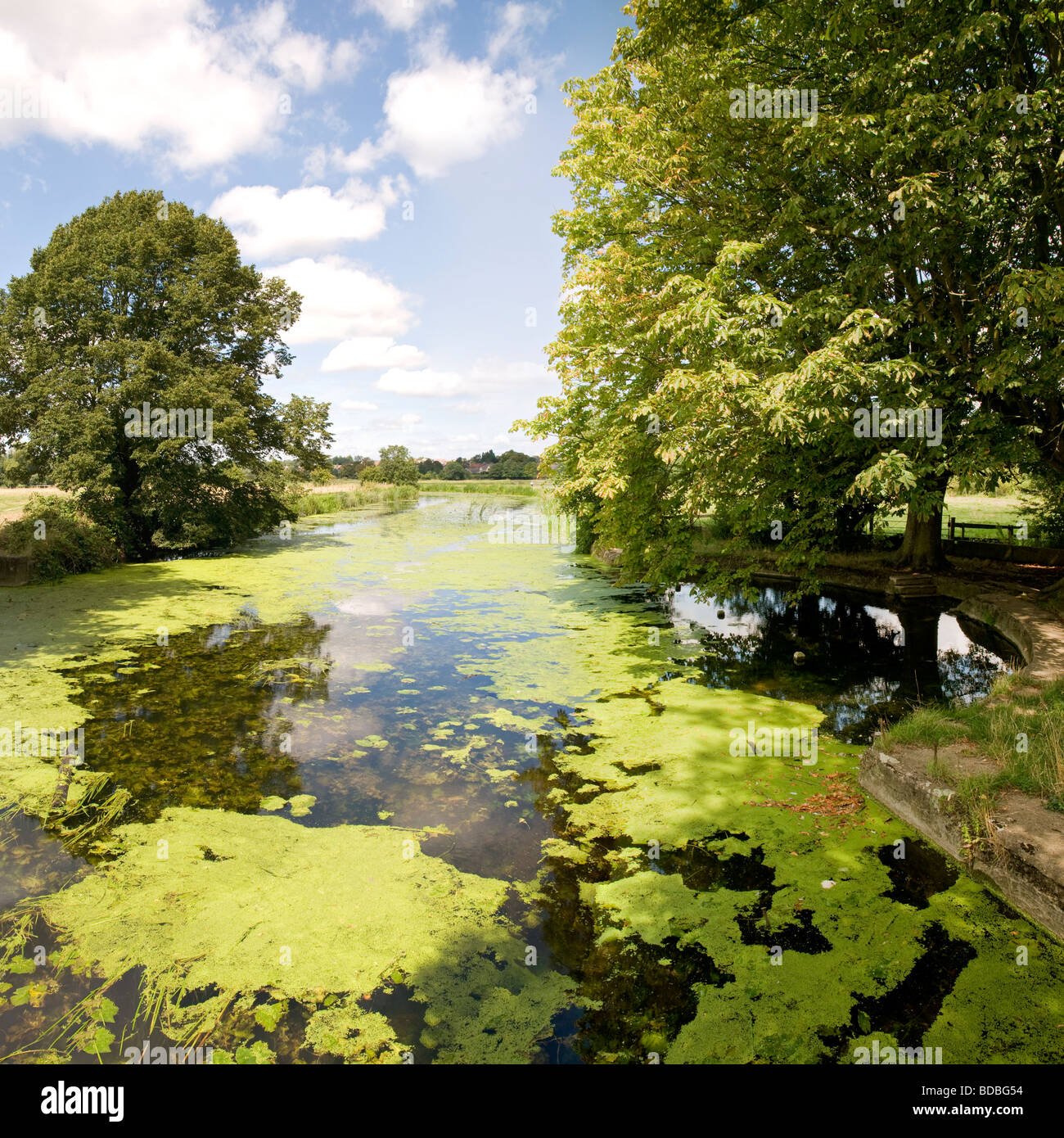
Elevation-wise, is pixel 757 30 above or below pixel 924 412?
above

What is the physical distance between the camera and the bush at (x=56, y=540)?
14.0m

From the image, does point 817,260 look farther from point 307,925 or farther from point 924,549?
point 307,925

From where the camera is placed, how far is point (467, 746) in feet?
20.1

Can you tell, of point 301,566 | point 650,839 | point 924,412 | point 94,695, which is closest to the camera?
point 650,839

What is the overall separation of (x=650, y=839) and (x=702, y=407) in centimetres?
522

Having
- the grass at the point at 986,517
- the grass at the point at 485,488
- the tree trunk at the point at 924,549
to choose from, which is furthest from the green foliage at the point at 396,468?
the tree trunk at the point at 924,549

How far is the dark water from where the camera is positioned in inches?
122

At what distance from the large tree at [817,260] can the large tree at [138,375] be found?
45.4ft

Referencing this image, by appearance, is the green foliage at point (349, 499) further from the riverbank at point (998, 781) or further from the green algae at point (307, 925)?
the riverbank at point (998, 781)

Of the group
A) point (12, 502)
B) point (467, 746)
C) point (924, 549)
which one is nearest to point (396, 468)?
point (12, 502)

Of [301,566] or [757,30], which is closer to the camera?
[757,30]

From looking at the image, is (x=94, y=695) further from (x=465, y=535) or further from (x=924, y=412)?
(x=465, y=535)
